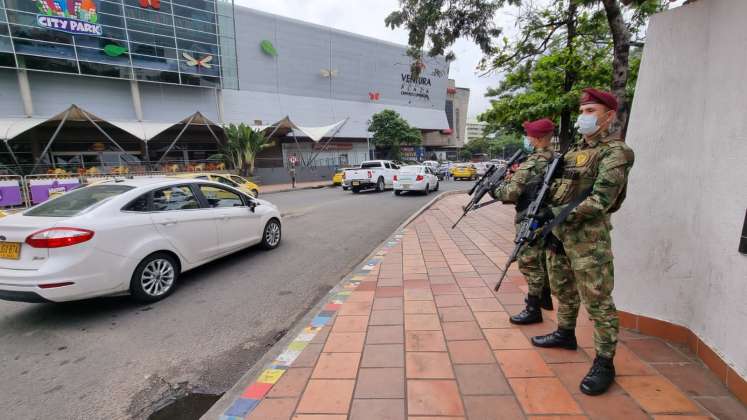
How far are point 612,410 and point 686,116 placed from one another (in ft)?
6.93

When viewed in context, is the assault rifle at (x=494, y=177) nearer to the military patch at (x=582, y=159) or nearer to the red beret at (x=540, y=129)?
the red beret at (x=540, y=129)

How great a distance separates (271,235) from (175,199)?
2.04m

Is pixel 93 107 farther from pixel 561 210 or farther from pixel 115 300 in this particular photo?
pixel 561 210

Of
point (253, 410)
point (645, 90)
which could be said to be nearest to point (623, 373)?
point (645, 90)

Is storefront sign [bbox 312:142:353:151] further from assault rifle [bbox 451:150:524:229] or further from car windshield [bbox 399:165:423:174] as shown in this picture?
assault rifle [bbox 451:150:524:229]

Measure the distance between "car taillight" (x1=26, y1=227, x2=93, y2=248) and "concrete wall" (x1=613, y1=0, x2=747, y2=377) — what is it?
505 centimetres

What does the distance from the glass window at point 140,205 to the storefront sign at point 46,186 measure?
45.8 feet

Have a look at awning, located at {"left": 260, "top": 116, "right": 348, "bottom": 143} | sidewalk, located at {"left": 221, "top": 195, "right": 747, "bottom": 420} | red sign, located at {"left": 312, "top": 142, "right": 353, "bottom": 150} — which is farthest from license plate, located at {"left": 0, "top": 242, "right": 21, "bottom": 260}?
red sign, located at {"left": 312, "top": 142, "right": 353, "bottom": 150}

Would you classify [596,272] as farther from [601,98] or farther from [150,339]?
[150,339]

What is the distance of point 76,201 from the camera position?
13.2ft

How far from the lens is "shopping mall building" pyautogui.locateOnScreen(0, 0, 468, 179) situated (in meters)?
20.1

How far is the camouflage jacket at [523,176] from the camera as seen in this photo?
2.93 m

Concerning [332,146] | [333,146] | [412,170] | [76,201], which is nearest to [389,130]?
[333,146]

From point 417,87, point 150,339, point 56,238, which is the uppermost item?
point 417,87
